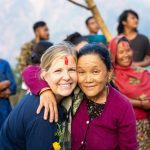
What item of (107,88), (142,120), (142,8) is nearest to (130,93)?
(142,120)

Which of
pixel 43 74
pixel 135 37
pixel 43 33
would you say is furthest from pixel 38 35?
pixel 43 74

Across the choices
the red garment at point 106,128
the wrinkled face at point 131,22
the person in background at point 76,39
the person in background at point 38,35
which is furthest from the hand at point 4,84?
the red garment at point 106,128

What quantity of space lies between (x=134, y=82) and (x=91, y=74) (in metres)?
1.92

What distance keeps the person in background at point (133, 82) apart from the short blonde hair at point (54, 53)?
1.94m

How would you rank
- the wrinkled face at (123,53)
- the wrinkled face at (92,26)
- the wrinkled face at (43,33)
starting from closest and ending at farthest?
1. the wrinkled face at (123,53)
2. the wrinkled face at (43,33)
3. the wrinkled face at (92,26)

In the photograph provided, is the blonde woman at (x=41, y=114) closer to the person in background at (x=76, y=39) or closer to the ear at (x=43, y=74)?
the ear at (x=43, y=74)

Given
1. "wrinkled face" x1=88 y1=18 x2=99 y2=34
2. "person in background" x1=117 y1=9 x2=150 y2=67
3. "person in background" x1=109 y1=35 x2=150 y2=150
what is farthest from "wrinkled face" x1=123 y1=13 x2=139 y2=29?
"person in background" x1=109 y1=35 x2=150 y2=150

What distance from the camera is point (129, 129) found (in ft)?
10.7

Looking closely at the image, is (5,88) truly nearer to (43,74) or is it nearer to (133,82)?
(133,82)

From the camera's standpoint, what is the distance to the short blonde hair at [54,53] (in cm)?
315

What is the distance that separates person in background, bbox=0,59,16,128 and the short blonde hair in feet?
9.08

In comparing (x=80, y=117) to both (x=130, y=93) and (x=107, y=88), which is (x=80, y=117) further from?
(x=130, y=93)

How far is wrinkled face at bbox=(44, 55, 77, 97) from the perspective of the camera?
3.14 metres

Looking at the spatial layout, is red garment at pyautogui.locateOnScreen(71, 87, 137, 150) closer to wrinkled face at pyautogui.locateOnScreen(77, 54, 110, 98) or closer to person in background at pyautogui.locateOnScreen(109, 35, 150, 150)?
wrinkled face at pyautogui.locateOnScreen(77, 54, 110, 98)
